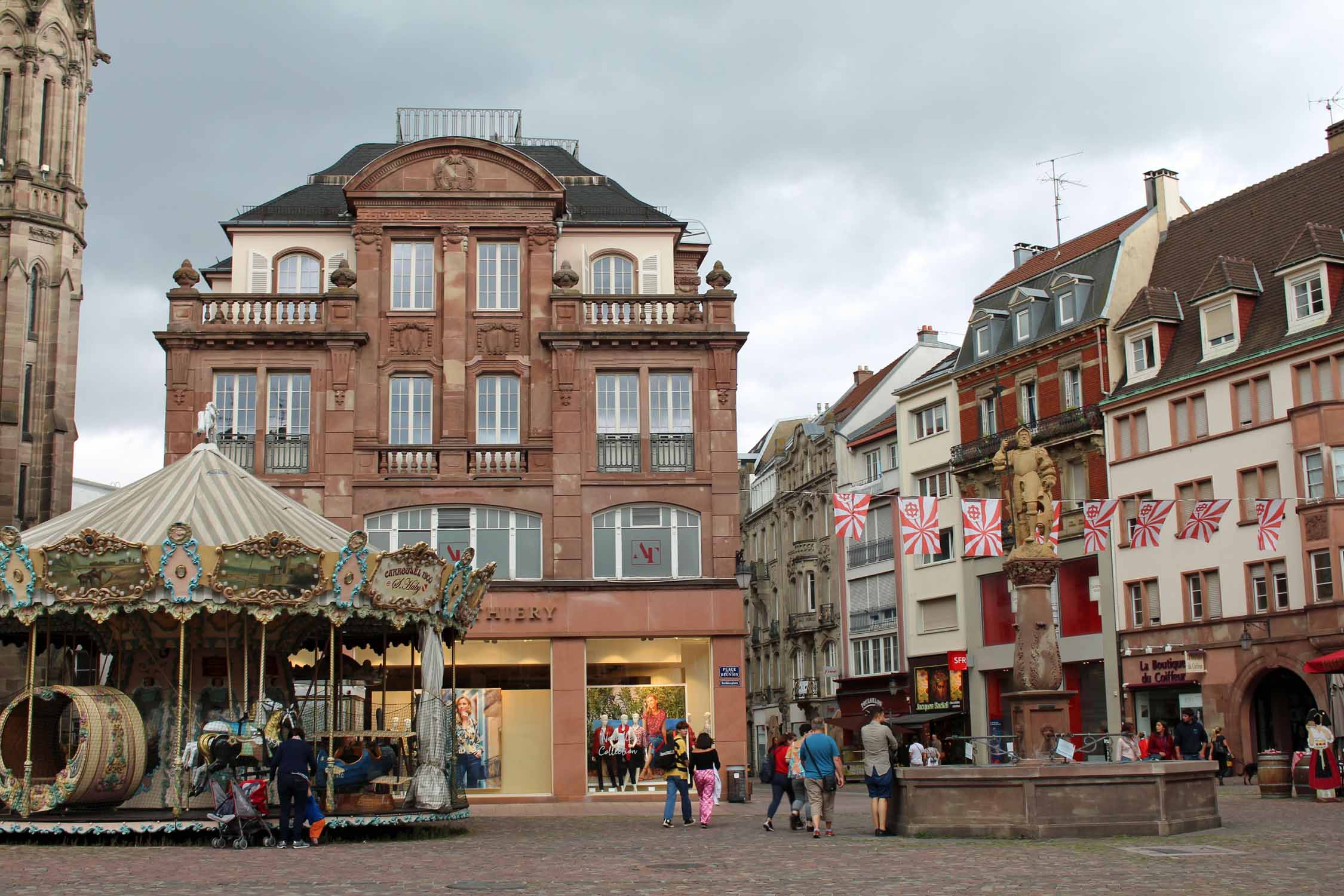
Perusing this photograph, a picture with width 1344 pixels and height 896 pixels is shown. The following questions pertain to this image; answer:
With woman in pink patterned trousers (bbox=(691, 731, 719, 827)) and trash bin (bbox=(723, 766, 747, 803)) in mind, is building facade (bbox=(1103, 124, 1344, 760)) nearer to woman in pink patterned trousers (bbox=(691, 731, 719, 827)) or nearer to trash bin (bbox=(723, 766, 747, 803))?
trash bin (bbox=(723, 766, 747, 803))

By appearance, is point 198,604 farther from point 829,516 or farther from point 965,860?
point 829,516

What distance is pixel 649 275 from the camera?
1624 inches

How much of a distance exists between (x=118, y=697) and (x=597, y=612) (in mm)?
15345

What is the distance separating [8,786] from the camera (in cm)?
2225

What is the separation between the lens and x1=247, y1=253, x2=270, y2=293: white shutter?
40500 millimetres

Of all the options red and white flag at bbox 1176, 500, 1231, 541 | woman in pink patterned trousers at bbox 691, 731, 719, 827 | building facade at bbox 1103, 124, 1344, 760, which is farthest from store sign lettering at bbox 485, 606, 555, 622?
building facade at bbox 1103, 124, 1344, 760

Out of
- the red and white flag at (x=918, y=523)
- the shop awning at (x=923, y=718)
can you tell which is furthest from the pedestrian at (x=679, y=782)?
the shop awning at (x=923, y=718)

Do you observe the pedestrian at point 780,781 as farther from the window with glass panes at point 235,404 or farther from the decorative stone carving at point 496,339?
the window with glass panes at point 235,404

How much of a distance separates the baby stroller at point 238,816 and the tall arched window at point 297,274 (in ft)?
69.5

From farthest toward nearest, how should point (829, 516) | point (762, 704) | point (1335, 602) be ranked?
1. point (762, 704)
2. point (829, 516)
3. point (1335, 602)

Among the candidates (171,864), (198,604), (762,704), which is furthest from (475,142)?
(762,704)

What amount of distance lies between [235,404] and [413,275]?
5446mm

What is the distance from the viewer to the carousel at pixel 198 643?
22391 mm

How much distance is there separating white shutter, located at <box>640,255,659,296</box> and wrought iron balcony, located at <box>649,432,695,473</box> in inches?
188
